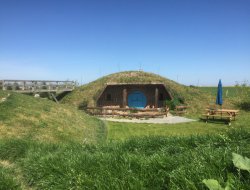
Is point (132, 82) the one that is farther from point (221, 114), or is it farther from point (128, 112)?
point (221, 114)

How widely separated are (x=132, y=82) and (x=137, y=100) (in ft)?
7.09

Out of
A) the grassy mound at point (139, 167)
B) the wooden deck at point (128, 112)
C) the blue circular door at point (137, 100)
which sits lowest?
the wooden deck at point (128, 112)

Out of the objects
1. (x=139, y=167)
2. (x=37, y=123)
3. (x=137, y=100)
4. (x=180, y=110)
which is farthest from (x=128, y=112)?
(x=139, y=167)

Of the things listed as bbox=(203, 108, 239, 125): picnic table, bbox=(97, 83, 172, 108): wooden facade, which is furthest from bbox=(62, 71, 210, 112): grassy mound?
bbox=(203, 108, 239, 125): picnic table

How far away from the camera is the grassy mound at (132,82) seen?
31.5 meters

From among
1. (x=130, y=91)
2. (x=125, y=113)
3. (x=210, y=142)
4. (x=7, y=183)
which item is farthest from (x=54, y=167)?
(x=130, y=91)

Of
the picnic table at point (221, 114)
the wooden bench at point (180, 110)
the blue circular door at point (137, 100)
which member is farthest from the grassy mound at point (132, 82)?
the picnic table at point (221, 114)

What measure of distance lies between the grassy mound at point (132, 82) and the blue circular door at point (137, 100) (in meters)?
1.43

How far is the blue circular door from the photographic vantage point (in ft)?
104

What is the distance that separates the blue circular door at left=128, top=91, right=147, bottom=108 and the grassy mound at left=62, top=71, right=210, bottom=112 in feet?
4.69

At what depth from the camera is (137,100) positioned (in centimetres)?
3164

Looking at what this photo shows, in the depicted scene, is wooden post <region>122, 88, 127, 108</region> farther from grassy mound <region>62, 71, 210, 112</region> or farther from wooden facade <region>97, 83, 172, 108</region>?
grassy mound <region>62, 71, 210, 112</region>

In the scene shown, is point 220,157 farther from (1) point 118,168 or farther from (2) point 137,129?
(2) point 137,129

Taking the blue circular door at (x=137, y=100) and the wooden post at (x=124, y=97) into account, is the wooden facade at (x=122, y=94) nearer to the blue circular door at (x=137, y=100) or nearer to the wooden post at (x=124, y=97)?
the blue circular door at (x=137, y=100)
